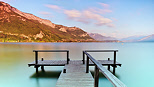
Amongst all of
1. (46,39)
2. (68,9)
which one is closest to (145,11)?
(68,9)

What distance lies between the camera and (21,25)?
4653 inches

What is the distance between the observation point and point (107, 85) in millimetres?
6504

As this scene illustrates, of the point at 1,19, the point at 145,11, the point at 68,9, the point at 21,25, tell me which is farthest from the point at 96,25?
the point at 1,19

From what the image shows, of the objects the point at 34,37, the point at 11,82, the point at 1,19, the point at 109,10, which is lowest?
the point at 11,82

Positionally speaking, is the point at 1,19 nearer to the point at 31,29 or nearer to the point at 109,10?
the point at 31,29

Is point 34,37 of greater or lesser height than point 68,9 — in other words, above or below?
below

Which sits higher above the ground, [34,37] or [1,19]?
[1,19]

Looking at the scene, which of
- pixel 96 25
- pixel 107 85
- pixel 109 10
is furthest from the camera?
pixel 96 25

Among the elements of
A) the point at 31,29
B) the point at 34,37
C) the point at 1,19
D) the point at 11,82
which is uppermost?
the point at 1,19

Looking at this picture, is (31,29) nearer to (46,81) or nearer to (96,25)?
(96,25)

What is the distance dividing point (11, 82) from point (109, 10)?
4364 inches

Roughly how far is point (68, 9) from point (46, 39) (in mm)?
50850

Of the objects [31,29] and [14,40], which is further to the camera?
[31,29]

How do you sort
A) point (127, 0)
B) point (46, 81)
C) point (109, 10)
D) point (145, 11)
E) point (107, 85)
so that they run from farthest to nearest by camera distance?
point (109, 10) → point (145, 11) → point (127, 0) → point (46, 81) → point (107, 85)
